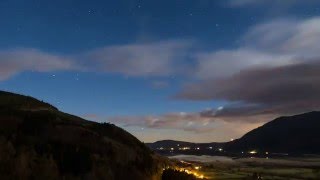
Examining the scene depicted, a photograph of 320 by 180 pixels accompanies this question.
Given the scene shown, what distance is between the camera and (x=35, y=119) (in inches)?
2501

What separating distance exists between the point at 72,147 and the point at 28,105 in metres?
17.2

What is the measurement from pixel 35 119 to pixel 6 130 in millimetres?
5268

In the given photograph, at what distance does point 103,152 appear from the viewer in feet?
214

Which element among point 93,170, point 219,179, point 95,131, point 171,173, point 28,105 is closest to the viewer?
point 93,170

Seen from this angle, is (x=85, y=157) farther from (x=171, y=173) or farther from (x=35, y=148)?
(x=171, y=173)

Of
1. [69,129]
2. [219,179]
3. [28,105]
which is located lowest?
[219,179]

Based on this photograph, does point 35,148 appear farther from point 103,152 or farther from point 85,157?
point 103,152

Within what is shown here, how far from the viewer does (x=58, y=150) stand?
60.0 meters

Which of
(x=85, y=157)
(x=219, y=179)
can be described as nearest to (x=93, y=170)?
(x=85, y=157)

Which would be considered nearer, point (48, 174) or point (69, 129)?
point (48, 174)

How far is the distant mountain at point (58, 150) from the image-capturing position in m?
55.8

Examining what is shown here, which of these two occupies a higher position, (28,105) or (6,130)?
(28,105)

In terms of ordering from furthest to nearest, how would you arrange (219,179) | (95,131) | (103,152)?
1. (219,179)
2. (95,131)
3. (103,152)

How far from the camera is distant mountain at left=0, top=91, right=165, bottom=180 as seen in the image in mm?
55781
